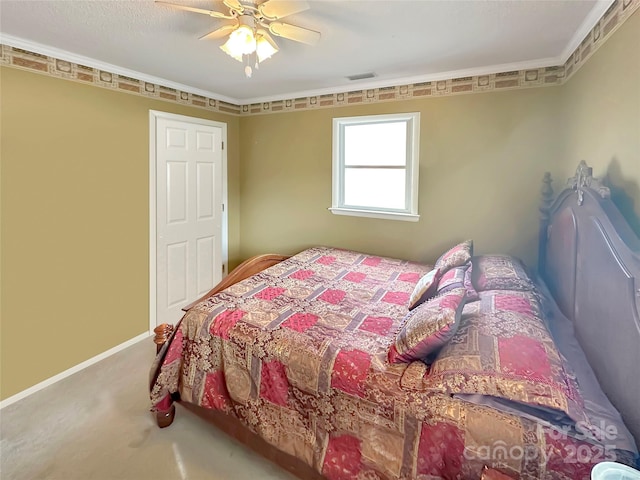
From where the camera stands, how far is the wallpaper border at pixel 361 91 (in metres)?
1.89

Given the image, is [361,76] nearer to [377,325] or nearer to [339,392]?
[377,325]

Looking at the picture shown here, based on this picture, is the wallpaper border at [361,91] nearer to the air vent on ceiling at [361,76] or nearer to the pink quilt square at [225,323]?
the air vent on ceiling at [361,76]

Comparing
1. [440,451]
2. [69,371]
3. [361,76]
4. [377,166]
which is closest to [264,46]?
[361,76]

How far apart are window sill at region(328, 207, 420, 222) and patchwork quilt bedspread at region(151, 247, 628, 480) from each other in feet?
3.16

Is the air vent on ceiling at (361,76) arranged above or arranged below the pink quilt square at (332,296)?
above

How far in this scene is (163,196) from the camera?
331 cm

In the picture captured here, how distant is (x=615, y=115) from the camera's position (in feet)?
5.38

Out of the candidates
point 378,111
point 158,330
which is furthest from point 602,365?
point 378,111

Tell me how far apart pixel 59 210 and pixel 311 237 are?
90.7 inches

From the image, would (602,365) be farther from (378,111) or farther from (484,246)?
(378,111)

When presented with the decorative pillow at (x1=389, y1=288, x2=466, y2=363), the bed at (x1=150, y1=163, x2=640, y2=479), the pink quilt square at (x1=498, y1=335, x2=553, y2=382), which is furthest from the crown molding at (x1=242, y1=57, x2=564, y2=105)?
the pink quilt square at (x1=498, y1=335, x2=553, y2=382)

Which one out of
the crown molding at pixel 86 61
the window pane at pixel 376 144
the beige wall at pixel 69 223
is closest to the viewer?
the crown molding at pixel 86 61

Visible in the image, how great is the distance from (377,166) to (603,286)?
237cm

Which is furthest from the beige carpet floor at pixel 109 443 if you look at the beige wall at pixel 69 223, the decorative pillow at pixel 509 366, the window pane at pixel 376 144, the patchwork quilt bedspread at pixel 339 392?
the window pane at pixel 376 144
